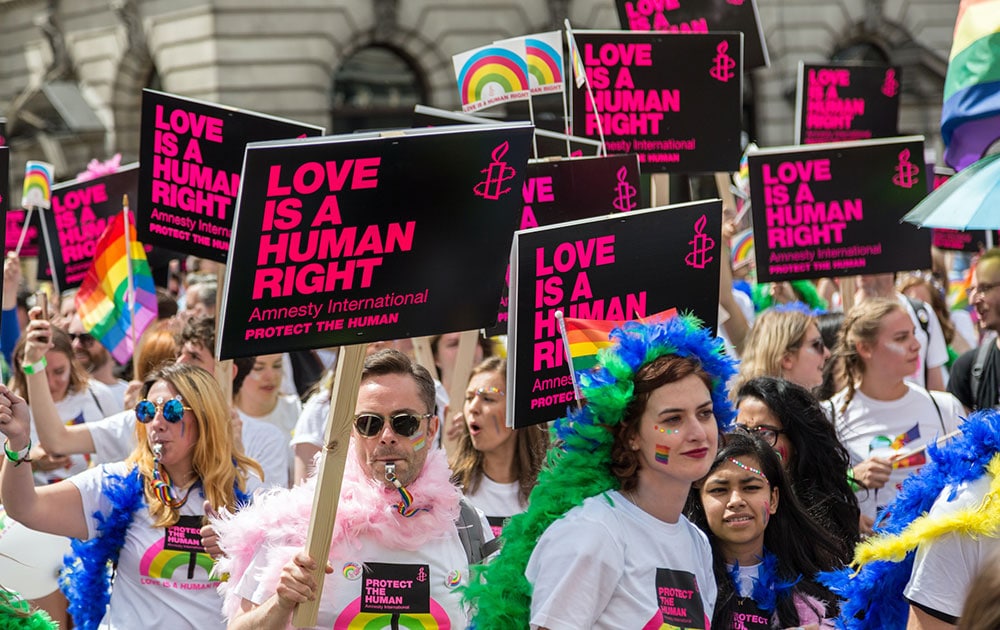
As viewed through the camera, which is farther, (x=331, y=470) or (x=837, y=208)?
(x=837, y=208)

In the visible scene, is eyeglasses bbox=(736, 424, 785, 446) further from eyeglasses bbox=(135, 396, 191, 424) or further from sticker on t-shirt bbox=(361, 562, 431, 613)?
eyeglasses bbox=(135, 396, 191, 424)

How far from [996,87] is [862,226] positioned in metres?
3.84

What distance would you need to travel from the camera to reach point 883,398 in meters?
6.34

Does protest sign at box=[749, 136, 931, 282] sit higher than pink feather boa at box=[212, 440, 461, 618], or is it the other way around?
protest sign at box=[749, 136, 931, 282]

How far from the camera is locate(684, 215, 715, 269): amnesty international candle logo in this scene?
15.1 feet

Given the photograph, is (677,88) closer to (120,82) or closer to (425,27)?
(425,27)

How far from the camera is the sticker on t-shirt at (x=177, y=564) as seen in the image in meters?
4.82

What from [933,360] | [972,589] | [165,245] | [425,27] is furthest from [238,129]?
[425,27]

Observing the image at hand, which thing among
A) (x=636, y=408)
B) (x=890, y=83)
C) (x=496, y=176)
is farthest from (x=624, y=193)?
(x=890, y=83)

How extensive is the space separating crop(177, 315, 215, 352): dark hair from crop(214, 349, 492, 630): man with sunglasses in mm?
2111

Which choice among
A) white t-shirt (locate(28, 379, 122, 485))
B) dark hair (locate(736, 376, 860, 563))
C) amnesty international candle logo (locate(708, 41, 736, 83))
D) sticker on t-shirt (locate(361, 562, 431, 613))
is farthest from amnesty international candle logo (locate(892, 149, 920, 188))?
sticker on t-shirt (locate(361, 562, 431, 613))

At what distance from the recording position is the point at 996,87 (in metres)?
4.17

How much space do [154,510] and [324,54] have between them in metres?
21.7

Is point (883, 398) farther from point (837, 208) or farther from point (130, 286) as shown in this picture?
point (130, 286)
